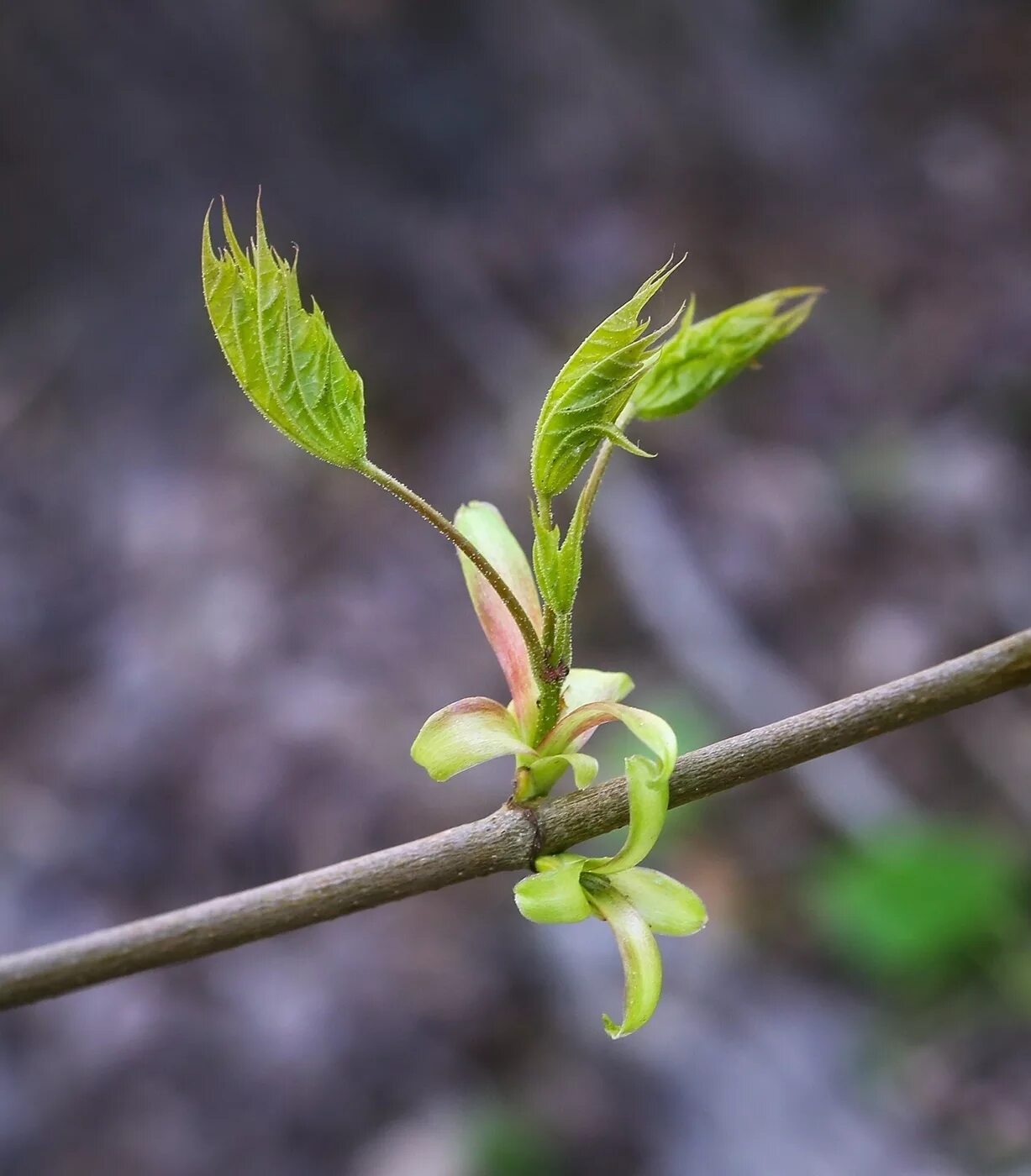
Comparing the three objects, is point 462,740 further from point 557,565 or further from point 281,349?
point 281,349

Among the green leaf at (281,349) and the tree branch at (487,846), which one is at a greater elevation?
the green leaf at (281,349)

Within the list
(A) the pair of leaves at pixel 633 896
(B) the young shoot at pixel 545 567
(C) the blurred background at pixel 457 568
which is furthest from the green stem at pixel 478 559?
(C) the blurred background at pixel 457 568

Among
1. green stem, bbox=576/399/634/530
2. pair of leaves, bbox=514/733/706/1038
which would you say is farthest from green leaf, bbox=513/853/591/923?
green stem, bbox=576/399/634/530

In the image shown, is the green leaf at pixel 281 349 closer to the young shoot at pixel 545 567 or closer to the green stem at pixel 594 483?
the young shoot at pixel 545 567

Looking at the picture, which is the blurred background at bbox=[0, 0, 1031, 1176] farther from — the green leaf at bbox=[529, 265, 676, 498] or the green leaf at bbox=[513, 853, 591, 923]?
the green leaf at bbox=[529, 265, 676, 498]

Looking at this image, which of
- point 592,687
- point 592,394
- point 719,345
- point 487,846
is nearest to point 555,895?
point 487,846

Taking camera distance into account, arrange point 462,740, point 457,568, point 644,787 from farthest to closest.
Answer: point 457,568
point 462,740
point 644,787
